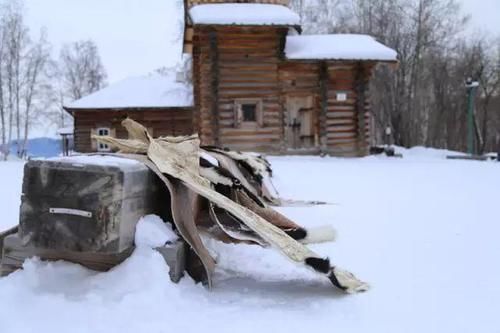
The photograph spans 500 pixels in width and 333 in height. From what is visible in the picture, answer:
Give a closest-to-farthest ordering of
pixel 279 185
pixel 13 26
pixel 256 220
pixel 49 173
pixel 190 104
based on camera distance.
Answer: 1. pixel 49 173
2. pixel 256 220
3. pixel 279 185
4. pixel 190 104
5. pixel 13 26

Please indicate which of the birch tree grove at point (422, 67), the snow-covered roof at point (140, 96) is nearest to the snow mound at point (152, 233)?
the snow-covered roof at point (140, 96)

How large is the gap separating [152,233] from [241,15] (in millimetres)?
12066

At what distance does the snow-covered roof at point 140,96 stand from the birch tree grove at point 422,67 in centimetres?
1229

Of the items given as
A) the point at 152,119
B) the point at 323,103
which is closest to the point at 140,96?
the point at 152,119

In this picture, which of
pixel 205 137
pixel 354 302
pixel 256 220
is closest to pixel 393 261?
pixel 354 302

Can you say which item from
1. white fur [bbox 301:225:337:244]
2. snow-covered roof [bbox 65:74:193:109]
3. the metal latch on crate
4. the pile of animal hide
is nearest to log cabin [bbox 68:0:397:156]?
snow-covered roof [bbox 65:74:193:109]

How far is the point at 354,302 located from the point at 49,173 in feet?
5.99

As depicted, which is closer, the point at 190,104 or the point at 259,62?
the point at 259,62

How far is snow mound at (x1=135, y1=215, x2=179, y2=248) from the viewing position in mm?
2641

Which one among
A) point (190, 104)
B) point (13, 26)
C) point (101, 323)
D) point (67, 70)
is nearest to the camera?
point (101, 323)

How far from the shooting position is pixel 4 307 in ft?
7.22

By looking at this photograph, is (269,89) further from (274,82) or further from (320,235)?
(320,235)

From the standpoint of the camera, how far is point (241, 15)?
13.7 meters

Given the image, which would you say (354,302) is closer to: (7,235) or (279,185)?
(7,235)
